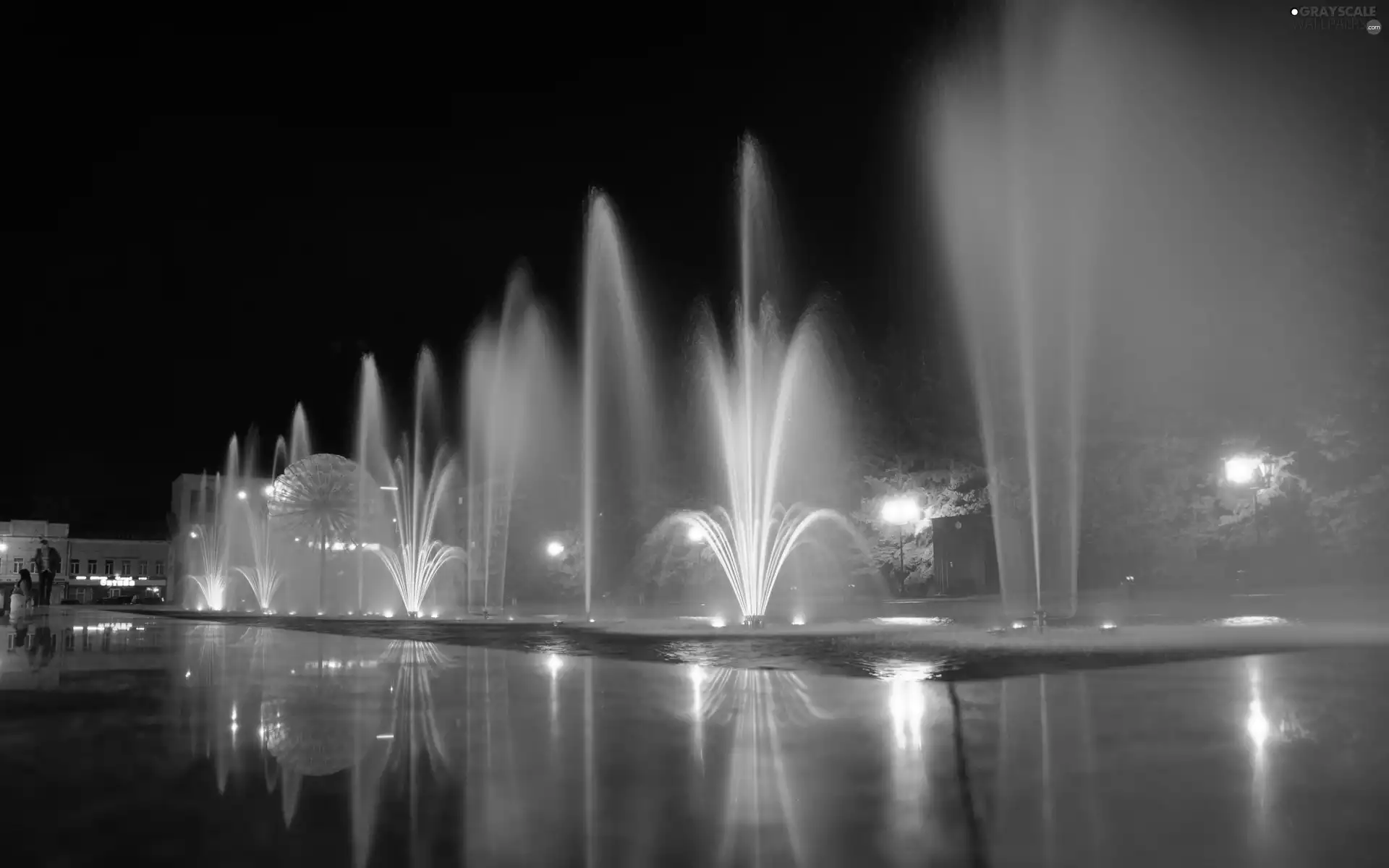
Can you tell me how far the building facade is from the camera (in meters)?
79.2

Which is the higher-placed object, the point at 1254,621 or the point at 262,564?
the point at 262,564

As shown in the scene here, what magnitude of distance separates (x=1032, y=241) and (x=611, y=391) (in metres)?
18.6

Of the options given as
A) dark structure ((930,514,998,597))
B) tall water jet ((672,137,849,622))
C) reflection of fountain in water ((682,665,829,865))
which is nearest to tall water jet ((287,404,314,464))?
tall water jet ((672,137,849,622))

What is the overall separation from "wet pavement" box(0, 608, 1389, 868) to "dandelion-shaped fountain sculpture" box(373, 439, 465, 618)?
23.2 meters

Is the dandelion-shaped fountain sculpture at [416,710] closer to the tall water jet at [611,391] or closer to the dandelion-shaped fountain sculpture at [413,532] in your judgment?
the tall water jet at [611,391]

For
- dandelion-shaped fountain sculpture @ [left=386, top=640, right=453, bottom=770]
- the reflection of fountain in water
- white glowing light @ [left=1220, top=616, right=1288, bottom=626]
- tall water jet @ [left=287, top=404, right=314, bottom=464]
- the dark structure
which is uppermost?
tall water jet @ [left=287, top=404, right=314, bottom=464]

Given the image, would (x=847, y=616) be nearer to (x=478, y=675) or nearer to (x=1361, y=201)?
(x=1361, y=201)

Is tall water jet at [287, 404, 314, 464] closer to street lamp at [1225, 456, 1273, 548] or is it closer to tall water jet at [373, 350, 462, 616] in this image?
tall water jet at [373, 350, 462, 616]

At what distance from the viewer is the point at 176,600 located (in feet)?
216

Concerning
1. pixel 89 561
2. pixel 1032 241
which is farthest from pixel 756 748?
pixel 89 561

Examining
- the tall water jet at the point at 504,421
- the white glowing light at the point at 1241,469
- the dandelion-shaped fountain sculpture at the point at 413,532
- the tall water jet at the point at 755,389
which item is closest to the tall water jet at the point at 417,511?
the dandelion-shaped fountain sculpture at the point at 413,532

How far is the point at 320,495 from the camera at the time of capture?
108ft

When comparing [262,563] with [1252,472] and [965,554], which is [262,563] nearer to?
[965,554]

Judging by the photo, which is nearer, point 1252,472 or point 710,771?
point 710,771
